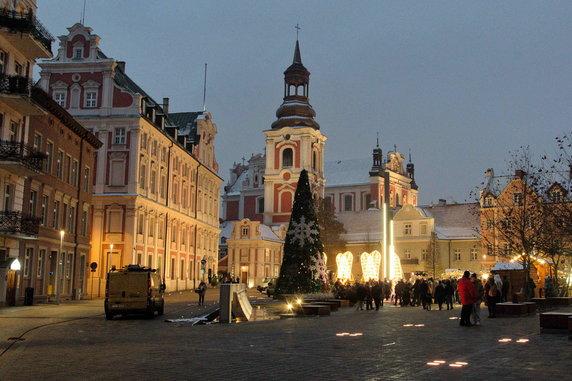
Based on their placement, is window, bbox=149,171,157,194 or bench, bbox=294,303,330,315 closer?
bench, bbox=294,303,330,315

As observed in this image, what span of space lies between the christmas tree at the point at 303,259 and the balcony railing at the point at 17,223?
14642 mm

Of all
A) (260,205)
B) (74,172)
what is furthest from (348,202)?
(74,172)

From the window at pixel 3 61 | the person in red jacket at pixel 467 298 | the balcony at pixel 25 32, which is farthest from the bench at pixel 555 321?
the window at pixel 3 61

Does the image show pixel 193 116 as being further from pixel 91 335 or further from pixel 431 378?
pixel 431 378

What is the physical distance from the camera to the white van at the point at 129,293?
1019 inches

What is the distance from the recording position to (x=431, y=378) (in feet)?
34.7

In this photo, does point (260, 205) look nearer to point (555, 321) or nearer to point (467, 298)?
point (467, 298)

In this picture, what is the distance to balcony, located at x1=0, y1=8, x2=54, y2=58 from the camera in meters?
29.7

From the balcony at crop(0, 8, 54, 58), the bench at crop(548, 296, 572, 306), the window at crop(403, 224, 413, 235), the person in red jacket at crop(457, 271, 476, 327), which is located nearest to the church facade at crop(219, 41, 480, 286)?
the window at crop(403, 224, 413, 235)

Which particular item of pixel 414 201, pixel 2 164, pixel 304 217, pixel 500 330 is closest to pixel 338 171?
pixel 414 201

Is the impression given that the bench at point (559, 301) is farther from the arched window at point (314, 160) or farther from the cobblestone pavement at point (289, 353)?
the arched window at point (314, 160)

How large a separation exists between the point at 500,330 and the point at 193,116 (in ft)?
194

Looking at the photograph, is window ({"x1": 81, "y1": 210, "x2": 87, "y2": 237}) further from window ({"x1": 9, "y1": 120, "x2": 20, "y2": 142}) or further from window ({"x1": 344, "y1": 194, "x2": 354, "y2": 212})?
window ({"x1": 344, "y1": 194, "x2": 354, "y2": 212})

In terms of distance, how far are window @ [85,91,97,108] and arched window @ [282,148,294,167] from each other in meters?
49.7
